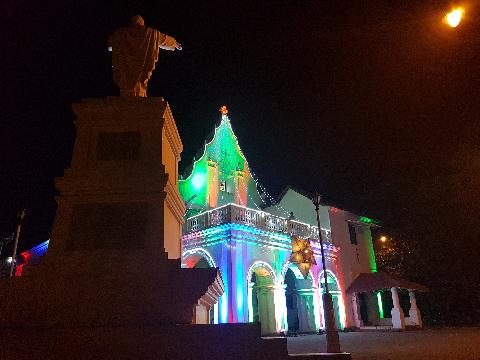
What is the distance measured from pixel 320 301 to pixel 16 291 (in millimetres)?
18707

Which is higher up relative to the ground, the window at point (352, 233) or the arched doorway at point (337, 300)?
the window at point (352, 233)

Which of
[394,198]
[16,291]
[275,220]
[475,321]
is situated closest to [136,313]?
[16,291]

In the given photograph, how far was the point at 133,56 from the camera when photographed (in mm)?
6969

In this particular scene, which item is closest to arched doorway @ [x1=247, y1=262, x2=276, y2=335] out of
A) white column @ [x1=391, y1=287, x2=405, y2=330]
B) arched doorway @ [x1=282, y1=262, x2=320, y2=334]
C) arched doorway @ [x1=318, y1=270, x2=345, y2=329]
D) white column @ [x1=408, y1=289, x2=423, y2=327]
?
arched doorway @ [x1=282, y1=262, x2=320, y2=334]

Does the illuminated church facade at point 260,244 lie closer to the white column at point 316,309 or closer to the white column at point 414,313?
the white column at point 316,309

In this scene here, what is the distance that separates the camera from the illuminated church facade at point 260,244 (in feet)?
56.7

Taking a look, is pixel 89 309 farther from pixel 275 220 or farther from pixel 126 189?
pixel 275 220

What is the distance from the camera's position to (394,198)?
28.0 metres

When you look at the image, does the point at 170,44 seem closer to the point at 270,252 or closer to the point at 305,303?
the point at 270,252

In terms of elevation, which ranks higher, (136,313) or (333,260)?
(333,260)

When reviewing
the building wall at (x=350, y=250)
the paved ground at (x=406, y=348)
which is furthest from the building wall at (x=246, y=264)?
the building wall at (x=350, y=250)

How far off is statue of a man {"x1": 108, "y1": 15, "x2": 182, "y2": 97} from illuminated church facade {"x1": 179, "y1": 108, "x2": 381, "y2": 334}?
11018 millimetres

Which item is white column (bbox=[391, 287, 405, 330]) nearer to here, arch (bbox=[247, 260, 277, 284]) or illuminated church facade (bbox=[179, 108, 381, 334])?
illuminated church facade (bbox=[179, 108, 381, 334])

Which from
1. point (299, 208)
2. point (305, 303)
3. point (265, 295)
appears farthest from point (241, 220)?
point (299, 208)
